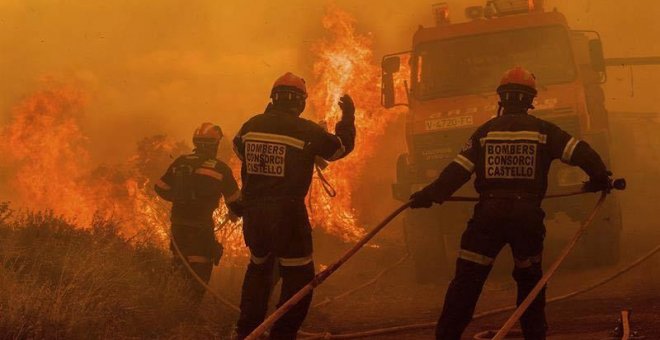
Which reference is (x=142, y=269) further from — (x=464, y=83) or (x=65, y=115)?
(x=65, y=115)

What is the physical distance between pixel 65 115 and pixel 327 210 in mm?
12977

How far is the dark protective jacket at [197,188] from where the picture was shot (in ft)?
22.9

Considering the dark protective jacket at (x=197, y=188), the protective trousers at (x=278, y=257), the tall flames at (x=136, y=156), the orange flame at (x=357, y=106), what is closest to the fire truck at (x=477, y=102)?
the dark protective jacket at (x=197, y=188)

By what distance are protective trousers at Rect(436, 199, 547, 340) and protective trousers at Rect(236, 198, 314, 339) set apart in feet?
3.42

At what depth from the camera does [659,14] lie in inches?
1064

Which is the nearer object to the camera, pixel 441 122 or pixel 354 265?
pixel 441 122

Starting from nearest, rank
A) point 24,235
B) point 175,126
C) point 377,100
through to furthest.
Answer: point 24,235 → point 377,100 → point 175,126

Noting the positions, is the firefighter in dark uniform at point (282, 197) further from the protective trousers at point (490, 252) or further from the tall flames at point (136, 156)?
the tall flames at point (136, 156)

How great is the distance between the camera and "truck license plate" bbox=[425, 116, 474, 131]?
8564 millimetres

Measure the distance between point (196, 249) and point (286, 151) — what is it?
8.94 ft

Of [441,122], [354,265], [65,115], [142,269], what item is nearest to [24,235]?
[142,269]

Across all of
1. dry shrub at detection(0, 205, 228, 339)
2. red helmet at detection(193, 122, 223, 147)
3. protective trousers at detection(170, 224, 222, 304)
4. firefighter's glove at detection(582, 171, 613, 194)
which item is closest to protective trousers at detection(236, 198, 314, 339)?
dry shrub at detection(0, 205, 228, 339)

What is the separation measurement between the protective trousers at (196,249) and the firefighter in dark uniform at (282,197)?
7.36 feet

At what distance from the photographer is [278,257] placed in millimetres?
4793
